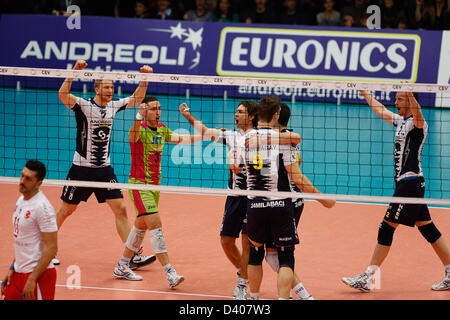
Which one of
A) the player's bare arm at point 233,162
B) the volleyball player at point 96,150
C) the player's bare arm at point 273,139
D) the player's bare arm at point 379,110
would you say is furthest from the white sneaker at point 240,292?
the player's bare arm at point 379,110

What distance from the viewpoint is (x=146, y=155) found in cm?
858

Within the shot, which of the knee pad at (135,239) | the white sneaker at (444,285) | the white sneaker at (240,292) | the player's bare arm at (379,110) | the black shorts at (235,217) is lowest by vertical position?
the white sneaker at (240,292)

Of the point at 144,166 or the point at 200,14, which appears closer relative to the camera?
the point at 144,166

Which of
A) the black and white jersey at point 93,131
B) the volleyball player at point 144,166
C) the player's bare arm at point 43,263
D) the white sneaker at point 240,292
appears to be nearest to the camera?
the player's bare arm at point 43,263

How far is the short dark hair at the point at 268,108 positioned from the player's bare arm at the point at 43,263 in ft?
8.13

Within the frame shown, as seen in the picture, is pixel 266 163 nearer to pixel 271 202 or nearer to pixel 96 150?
pixel 271 202

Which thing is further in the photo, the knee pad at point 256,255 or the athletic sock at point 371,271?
the athletic sock at point 371,271

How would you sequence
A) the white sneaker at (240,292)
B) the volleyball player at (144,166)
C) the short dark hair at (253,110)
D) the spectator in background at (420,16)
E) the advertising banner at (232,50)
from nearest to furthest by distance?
the short dark hair at (253,110) < the white sneaker at (240,292) < the volleyball player at (144,166) < the advertising banner at (232,50) < the spectator in background at (420,16)

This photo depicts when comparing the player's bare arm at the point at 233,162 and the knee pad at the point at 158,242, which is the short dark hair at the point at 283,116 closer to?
the player's bare arm at the point at 233,162

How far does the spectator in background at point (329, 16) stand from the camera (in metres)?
21.6

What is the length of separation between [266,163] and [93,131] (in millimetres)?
2848

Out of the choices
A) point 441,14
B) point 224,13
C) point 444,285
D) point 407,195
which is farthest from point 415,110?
point 224,13

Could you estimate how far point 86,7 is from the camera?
2275 centimetres
